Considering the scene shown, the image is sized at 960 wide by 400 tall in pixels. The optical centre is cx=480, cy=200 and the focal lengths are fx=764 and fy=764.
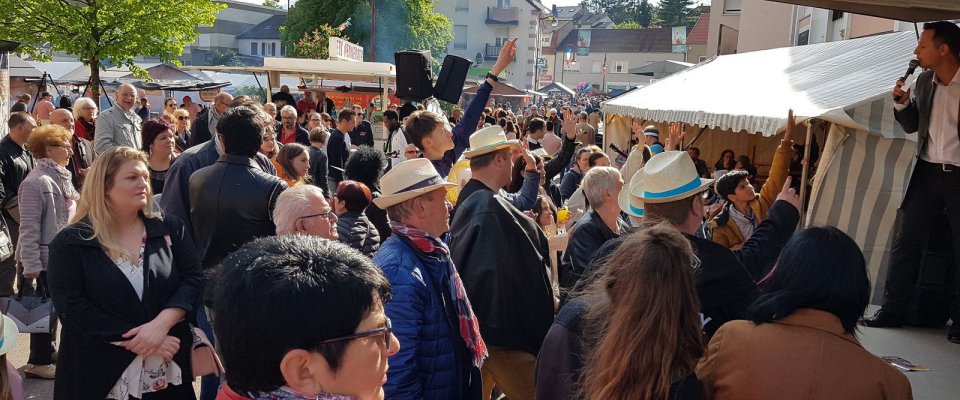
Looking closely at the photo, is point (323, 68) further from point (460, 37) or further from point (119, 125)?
point (460, 37)

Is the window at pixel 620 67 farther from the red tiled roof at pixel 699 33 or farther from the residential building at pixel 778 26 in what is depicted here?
the residential building at pixel 778 26

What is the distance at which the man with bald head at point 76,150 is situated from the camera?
776cm

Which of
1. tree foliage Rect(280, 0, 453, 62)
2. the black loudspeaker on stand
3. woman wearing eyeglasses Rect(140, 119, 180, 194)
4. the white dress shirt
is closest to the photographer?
the white dress shirt

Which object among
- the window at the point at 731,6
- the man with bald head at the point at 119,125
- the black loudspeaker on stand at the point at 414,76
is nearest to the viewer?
the man with bald head at the point at 119,125

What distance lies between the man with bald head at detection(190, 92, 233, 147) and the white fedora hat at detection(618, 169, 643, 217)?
5644 mm

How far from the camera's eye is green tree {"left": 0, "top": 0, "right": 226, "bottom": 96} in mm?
17094

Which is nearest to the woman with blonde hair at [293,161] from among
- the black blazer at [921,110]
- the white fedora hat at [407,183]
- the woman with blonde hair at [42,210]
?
the woman with blonde hair at [42,210]

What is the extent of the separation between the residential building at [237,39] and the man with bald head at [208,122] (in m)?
70.8

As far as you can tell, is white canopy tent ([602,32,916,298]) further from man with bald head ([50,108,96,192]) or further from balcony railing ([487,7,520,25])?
balcony railing ([487,7,520,25])

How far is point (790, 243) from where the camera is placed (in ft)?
8.45

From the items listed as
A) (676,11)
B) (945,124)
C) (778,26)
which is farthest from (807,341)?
(676,11)

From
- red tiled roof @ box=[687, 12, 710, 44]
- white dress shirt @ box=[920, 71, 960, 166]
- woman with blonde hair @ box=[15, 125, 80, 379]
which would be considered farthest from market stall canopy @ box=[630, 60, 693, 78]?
red tiled roof @ box=[687, 12, 710, 44]

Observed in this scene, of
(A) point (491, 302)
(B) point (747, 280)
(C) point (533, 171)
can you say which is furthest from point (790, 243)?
A: (C) point (533, 171)

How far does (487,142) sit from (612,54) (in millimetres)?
97058
